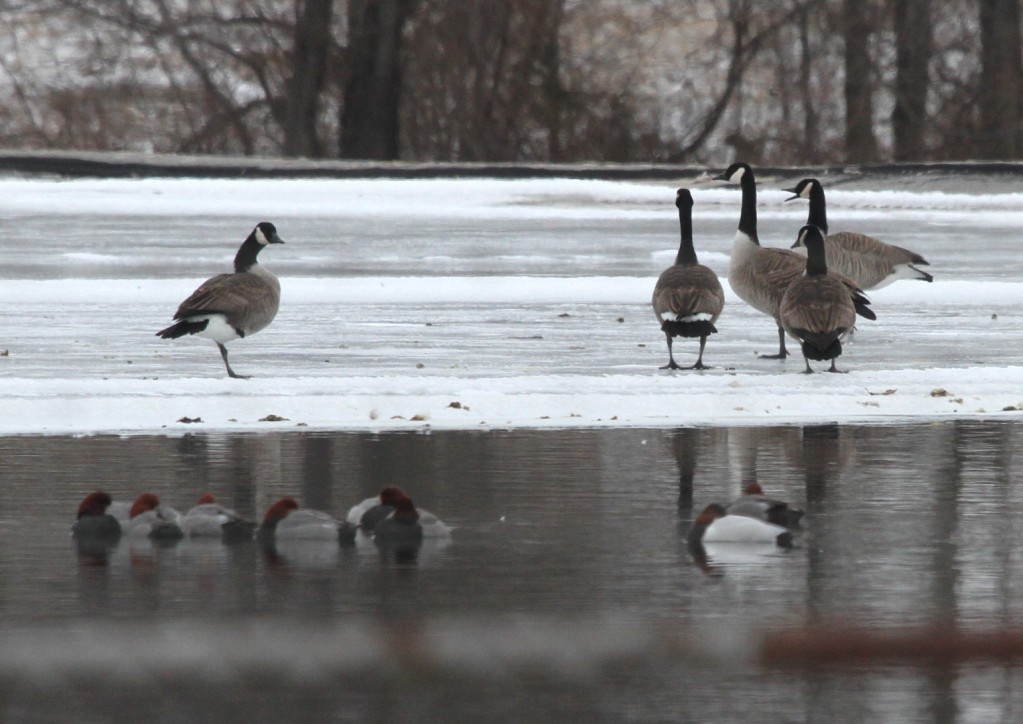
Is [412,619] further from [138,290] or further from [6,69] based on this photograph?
[6,69]

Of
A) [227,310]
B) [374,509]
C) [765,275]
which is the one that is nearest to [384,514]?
[374,509]

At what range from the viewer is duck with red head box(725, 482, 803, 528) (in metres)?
7.34

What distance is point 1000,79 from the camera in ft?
98.9

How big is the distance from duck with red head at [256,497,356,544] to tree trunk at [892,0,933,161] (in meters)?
24.9

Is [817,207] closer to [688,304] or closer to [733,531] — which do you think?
[688,304]

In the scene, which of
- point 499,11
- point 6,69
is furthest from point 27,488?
point 6,69

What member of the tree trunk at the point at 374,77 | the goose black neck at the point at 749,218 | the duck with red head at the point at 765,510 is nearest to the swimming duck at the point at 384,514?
the duck with red head at the point at 765,510

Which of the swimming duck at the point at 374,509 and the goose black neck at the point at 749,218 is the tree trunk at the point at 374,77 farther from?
the swimming duck at the point at 374,509

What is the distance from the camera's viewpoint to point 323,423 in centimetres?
1048

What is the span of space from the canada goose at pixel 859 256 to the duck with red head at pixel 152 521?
919 centimetres

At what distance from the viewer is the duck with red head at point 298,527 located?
7.23m

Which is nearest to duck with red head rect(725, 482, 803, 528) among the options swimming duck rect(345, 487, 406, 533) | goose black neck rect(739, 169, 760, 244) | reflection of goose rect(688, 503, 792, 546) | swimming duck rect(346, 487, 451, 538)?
reflection of goose rect(688, 503, 792, 546)

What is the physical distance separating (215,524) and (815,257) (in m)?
6.66

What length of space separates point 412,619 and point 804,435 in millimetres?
4304
